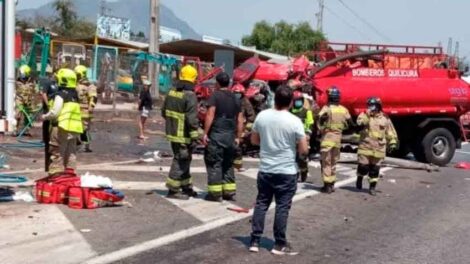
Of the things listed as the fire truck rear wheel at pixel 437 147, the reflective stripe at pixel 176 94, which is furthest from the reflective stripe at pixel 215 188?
the fire truck rear wheel at pixel 437 147

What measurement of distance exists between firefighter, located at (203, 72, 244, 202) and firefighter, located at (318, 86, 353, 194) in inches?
88.1

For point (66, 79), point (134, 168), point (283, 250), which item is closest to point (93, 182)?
point (66, 79)

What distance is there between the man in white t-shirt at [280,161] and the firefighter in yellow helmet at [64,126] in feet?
11.1

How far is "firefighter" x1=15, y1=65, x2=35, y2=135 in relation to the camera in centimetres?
1711

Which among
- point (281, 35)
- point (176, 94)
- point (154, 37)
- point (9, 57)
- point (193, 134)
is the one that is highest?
point (281, 35)

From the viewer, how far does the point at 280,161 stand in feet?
24.1

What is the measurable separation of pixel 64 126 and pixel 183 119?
1.59 metres

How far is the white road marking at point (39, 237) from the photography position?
6746mm

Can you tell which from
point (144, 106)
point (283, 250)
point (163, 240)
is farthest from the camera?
point (144, 106)

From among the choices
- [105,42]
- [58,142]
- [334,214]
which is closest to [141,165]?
[58,142]

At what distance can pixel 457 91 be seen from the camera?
18.1m

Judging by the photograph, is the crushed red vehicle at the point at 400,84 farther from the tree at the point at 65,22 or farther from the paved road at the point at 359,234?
the tree at the point at 65,22

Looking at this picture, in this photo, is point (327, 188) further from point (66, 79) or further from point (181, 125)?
point (66, 79)

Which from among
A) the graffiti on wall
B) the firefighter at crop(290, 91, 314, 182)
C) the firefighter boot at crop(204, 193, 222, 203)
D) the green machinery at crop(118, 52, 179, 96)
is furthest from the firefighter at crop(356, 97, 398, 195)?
the graffiti on wall
